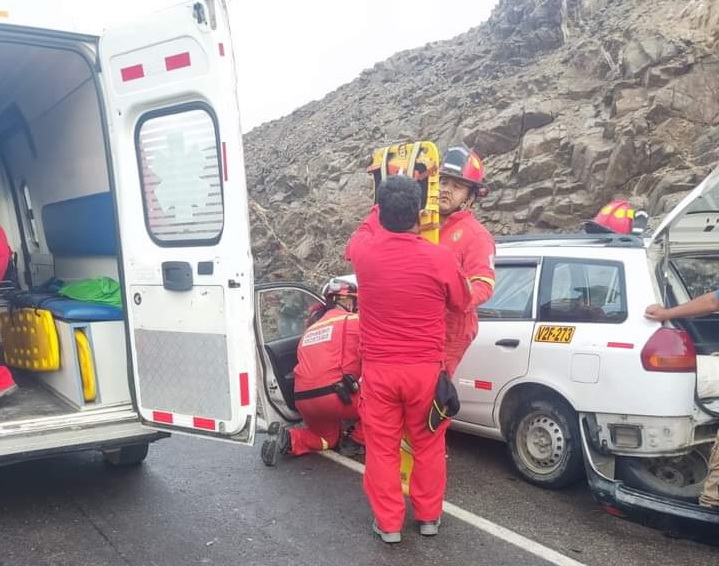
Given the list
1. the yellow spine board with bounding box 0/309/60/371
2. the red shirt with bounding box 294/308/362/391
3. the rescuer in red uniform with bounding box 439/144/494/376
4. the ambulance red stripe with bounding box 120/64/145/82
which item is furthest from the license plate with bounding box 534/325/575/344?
the yellow spine board with bounding box 0/309/60/371

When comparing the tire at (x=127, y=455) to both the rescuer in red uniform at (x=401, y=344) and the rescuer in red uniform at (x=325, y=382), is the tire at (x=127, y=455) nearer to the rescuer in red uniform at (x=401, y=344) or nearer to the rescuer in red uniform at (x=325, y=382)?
the rescuer in red uniform at (x=325, y=382)

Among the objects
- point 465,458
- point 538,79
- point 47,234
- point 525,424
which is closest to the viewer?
point 525,424

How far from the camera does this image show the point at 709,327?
454 cm

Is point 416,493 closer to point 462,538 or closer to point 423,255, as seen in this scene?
point 462,538

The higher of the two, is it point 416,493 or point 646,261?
point 646,261

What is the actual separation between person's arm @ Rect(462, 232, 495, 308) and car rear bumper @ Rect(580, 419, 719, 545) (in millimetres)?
1073

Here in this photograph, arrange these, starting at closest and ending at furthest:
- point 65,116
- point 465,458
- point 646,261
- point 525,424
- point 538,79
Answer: point 646,261
point 525,424
point 465,458
point 65,116
point 538,79

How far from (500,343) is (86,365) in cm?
278

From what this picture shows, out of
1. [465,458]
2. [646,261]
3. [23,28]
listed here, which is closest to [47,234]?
[23,28]

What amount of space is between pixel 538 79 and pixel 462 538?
1750 centimetres

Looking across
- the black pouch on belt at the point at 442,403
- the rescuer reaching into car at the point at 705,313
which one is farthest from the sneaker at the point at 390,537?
the rescuer reaching into car at the point at 705,313

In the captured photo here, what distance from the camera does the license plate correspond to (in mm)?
4484

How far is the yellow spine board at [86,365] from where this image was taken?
15.1 feet

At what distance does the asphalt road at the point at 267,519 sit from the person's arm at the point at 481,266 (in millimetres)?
1371
